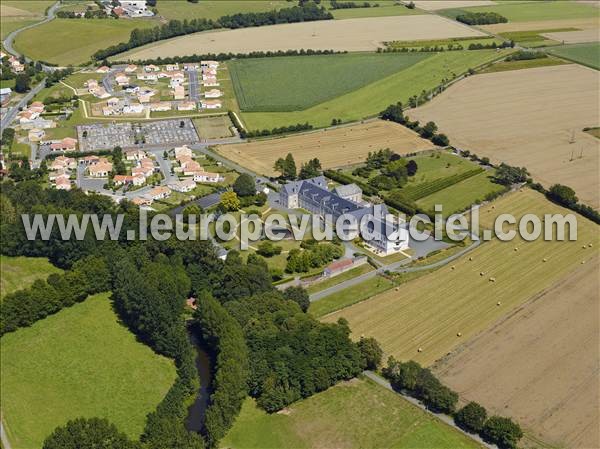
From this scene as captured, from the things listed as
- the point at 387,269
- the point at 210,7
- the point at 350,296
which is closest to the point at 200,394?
the point at 350,296

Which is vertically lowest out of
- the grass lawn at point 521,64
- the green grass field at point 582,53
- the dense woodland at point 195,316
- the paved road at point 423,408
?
the paved road at point 423,408

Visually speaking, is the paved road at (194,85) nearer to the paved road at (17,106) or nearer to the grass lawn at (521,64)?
the paved road at (17,106)

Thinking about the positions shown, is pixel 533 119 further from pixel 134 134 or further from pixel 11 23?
pixel 11 23

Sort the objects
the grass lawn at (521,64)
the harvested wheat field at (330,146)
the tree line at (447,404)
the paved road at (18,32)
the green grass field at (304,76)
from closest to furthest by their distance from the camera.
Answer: the tree line at (447,404) → the harvested wheat field at (330,146) → the green grass field at (304,76) → the grass lawn at (521,64) → the paved road at (18,32)

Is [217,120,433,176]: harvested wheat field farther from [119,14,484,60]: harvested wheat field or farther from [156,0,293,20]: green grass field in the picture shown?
[156,0,293,20]: green grass field

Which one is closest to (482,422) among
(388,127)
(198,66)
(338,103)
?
(388,127)

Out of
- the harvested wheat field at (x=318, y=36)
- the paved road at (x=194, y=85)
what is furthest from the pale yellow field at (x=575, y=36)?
the paved road at (x=194, y=85)
